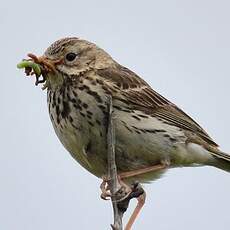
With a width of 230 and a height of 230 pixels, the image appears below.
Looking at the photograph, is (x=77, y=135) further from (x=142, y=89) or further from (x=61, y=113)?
(x=142, y=89)

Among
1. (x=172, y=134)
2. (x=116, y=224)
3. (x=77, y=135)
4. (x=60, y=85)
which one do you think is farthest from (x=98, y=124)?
(x=116, y=224)

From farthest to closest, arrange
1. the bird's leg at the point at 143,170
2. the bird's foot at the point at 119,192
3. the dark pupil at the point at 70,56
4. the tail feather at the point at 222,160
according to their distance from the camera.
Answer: the tail feather at the point at 222,160 → the dark pupil at the point at 70,56 → the bird's leg at the point at 143,170 → the bird's foot at the point at 119,192

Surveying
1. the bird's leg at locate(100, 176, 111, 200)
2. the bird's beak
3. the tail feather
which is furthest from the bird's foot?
the tail feather

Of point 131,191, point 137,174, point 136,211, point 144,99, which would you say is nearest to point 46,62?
point 144,99

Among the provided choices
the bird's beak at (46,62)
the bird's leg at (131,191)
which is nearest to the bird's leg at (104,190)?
the bird's leg at (131,191)

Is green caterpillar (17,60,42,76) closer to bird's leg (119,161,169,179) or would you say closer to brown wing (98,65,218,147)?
brown wing (98,65,218,147)

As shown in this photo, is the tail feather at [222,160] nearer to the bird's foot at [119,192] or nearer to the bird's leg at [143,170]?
the bird's leg at [143,170]

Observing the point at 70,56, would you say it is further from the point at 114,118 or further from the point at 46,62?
the point at 114,118
